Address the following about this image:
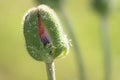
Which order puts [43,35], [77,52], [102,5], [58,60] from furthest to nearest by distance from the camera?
[58,60]
[102,5]
[77,52]
[43,35]

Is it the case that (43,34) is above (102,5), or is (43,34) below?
below

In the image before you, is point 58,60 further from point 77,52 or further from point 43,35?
point 43,35

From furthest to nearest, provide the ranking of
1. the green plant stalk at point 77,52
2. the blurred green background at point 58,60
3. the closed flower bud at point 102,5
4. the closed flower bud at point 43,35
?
the blurred green background at point 58,60 → the closed flower bud at point 102,5 → the green plant stalk at point 77,52 → the closed flower bud at point 43,35

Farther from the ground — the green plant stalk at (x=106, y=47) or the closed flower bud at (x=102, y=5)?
the closed flower bud at (x=102, y=5)

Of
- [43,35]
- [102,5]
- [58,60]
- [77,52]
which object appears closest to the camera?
[43,35]

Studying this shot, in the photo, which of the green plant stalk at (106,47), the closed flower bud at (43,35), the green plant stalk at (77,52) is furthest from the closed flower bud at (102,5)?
the closed flower bud at (43,35)

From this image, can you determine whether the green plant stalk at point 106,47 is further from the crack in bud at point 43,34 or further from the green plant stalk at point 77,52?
the crack in bud at point 43,34

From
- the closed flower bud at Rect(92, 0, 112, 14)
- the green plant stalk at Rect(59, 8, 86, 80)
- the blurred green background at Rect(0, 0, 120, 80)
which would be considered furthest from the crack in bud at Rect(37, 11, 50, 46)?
the blurred green background at Rect(0, 0, 120, 80)

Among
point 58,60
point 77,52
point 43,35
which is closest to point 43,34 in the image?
point 43,35
